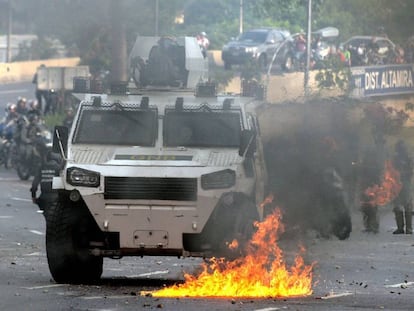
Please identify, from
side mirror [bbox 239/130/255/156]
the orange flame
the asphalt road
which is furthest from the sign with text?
side mirror [bbox 239/130/255/156]

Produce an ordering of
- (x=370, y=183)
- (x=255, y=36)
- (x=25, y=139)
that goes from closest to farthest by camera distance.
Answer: (x=370, y=183), (x=25, y=139), (x=255, y=36)

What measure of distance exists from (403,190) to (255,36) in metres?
32.4

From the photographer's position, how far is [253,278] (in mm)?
15703

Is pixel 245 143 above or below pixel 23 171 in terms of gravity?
above

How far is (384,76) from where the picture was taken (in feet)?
156

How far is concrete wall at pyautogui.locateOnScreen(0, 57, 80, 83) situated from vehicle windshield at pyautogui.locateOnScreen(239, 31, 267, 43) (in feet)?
29.2

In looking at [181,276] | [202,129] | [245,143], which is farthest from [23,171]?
[245,143]

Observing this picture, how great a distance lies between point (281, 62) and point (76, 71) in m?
16.0

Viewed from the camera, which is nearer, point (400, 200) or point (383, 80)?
point (400, 200)

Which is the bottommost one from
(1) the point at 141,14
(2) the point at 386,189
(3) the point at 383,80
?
(2) the point at 386,189

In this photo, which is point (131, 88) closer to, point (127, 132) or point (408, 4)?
point (127, 132)

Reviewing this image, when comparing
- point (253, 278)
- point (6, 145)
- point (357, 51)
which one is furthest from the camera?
point (357, 51)

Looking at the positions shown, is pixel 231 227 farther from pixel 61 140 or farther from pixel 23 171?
pixel 23 171

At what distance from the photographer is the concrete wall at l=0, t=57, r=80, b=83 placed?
2537 inches
